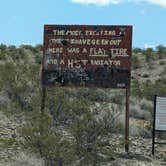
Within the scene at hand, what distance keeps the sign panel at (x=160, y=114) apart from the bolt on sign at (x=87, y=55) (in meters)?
1.16

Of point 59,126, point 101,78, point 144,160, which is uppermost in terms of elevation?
point 101,78

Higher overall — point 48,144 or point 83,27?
point 83,27

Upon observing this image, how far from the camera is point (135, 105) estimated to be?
2950 centimetres

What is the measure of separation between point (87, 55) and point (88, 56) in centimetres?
5

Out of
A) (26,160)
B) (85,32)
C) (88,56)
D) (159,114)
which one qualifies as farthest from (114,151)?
(85,32)

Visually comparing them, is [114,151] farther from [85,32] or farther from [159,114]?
[85,32]

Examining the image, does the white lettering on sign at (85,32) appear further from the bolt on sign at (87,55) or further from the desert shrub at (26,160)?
the desert shrub at (26,160)

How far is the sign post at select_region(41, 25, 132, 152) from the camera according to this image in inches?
737

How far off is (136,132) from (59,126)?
8145 millimetres

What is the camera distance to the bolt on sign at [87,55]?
18.7 m

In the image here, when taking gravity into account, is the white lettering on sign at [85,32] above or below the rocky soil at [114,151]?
above

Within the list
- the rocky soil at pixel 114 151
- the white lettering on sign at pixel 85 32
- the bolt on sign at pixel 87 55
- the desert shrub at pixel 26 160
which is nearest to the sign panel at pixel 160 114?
the rocky soil at pixel 114 151

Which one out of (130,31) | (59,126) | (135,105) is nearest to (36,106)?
(59,126)

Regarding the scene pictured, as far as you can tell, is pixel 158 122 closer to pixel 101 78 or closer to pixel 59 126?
pixel 101 78
